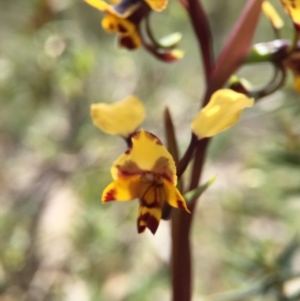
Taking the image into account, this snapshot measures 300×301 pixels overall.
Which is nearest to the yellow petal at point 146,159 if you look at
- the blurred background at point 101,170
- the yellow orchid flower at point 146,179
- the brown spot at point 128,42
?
the yellow orchid flower at point 146,179

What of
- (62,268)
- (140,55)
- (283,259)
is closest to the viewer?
(283,259)

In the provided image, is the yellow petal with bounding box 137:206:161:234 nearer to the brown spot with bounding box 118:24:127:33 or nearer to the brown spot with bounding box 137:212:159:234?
the brown spot with bounding box 137:212:159:234

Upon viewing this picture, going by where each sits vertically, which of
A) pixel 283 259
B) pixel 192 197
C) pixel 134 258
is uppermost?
pixel 192 197

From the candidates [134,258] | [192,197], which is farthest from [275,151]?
[134,258]

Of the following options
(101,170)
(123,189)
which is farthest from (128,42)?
(101,170)

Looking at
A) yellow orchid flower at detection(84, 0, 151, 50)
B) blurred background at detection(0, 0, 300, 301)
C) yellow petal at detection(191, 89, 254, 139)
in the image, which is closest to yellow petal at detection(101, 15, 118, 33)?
yellow orchid flower at detection(84, 0, 151, 50)

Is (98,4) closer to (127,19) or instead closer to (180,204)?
(127,19)

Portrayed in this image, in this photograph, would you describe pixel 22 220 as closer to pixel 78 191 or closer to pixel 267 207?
pixel 78 191
